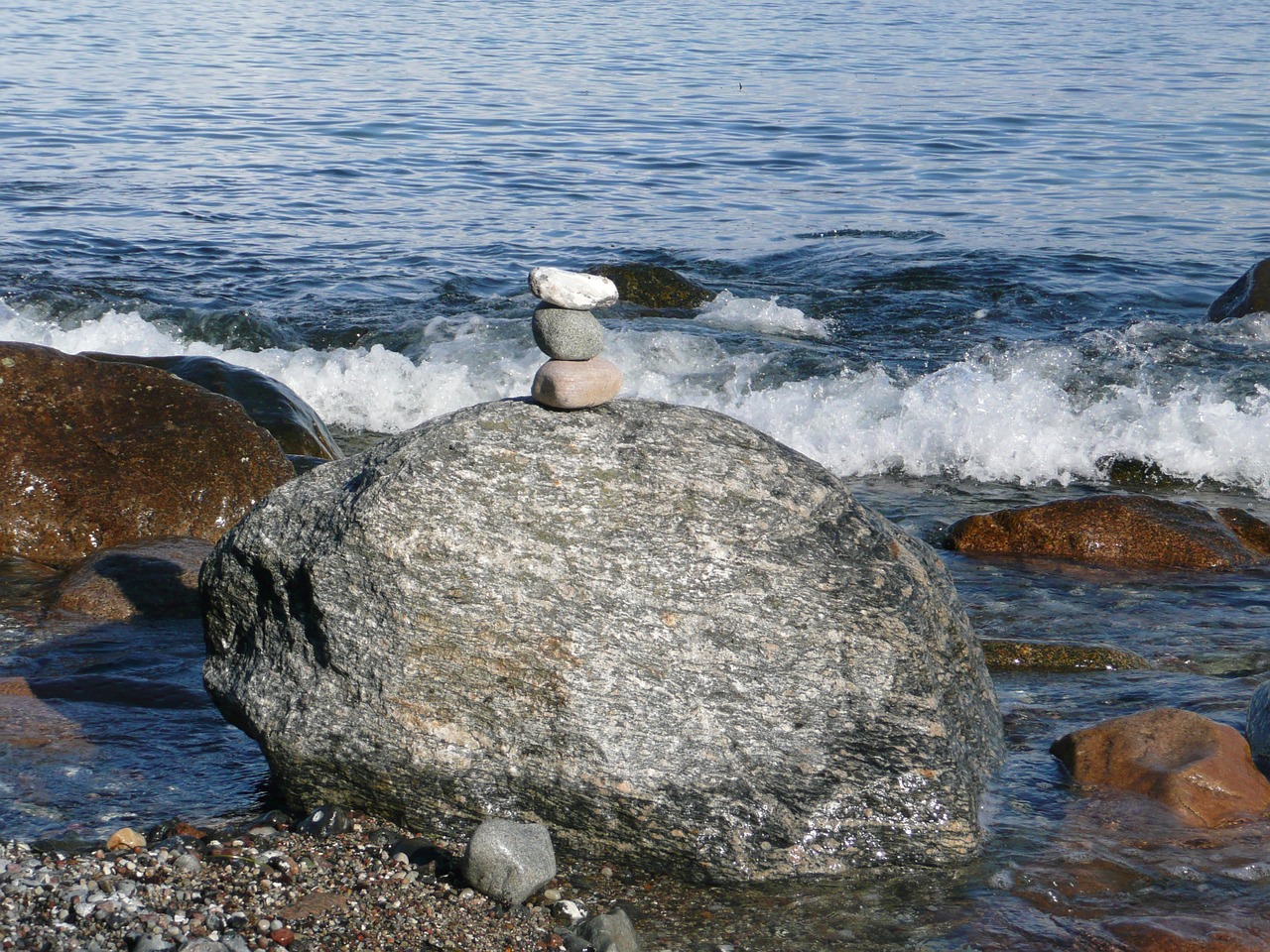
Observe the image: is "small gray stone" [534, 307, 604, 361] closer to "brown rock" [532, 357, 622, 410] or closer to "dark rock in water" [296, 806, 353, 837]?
"brown rock" [532, 357, 622, 410]

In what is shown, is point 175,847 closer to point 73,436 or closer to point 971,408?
point 73,436

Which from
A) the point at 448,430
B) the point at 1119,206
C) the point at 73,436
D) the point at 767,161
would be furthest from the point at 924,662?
the point at 767,161

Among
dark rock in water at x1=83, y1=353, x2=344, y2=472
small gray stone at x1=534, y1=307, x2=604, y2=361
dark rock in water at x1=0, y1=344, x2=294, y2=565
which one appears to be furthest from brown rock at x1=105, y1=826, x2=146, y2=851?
dark rock in water at x1=83, y1=353, x2=344, y2=472

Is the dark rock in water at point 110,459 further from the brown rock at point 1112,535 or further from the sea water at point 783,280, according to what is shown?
the brown rock at point 1112,535

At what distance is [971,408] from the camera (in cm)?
917

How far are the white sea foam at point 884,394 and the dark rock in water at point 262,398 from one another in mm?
2002

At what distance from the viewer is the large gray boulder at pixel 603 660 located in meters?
3.68

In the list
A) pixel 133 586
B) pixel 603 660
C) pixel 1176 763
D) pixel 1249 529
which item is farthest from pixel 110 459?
pixel 1249 529

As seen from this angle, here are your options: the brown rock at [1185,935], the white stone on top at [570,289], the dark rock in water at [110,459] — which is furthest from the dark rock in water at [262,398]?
the brown rock at [1185,935]

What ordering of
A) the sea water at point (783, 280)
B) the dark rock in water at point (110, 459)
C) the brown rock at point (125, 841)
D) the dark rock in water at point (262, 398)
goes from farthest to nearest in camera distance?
the dark rock in water at point (262, 398) < the dark rock in water at point (110, 459) < the sea water at point (783, 280) < the brown rock at point (125, 841)

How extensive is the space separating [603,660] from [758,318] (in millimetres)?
8706

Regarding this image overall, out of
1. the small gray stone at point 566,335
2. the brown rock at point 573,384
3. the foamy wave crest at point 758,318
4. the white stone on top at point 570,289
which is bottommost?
the foamy wave crest at point 758,318

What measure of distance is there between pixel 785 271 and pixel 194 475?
8.30 metres

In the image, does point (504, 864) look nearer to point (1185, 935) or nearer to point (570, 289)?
point (570, 289)
